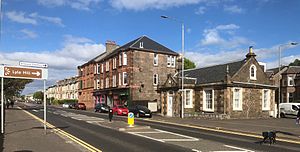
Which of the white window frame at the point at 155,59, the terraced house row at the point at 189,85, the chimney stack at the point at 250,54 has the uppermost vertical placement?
the white window frame at the point at 155,59

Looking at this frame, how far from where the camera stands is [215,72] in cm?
3431

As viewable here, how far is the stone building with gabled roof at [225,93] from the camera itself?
99.1 ft

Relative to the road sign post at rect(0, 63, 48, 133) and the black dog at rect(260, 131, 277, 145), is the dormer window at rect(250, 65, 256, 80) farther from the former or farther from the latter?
the road sign post at rect(0, 63, 48, 133)

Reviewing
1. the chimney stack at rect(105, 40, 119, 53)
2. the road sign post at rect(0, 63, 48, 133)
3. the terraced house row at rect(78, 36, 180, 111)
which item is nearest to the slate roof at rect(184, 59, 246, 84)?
the terraced house row at rect(78, 36, 180, 111)

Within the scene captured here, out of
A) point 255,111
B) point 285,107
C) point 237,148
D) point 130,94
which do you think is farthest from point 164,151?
point 130,94

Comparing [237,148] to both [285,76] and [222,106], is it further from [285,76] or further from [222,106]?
[285,76]

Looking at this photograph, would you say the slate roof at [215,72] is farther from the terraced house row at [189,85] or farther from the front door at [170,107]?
the front door at [170,107]

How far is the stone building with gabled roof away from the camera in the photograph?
1189 inches

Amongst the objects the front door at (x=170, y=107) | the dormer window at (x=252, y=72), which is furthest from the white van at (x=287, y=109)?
the front door at (x=170, y=107)

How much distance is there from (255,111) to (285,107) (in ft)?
31.3

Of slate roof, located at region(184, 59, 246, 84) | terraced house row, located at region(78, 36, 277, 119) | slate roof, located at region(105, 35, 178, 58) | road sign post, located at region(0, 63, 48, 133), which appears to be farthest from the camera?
slate roof, located at region(105, 35, 178, 58)

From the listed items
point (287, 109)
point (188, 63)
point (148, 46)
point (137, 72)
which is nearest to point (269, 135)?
point (287, 109)

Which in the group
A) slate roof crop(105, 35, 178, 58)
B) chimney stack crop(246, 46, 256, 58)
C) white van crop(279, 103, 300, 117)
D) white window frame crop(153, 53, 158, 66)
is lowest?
white van crop(279, 103, 300, 117)

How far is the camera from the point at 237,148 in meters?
12.2
